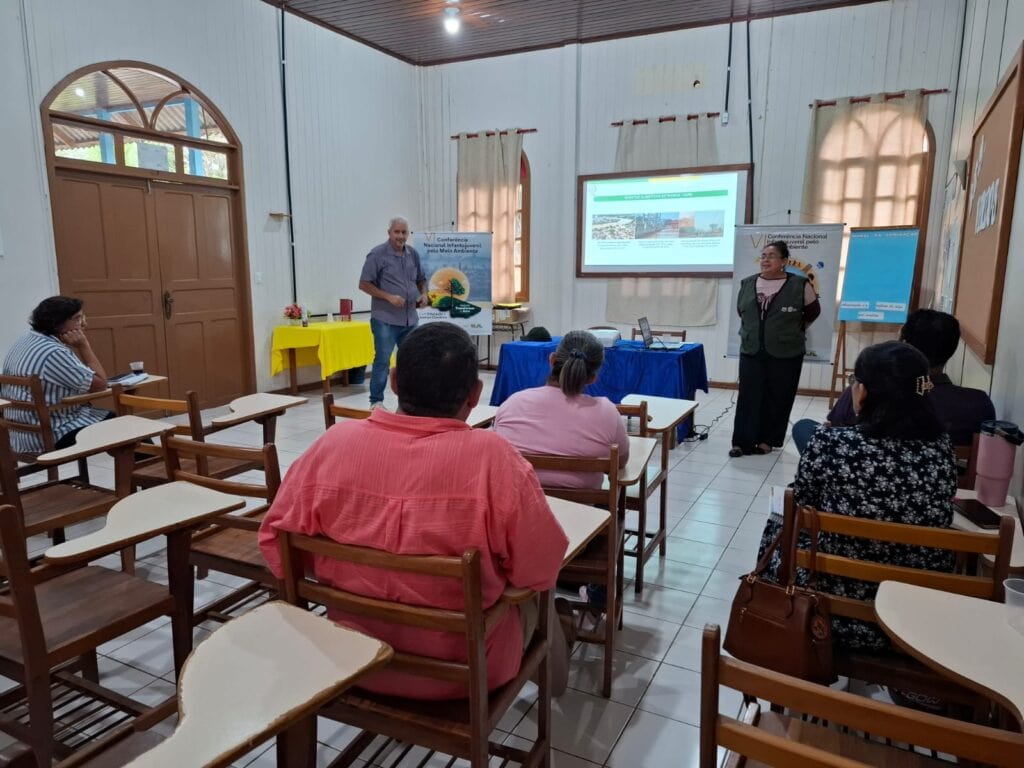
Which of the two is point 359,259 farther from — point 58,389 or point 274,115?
point 58,389

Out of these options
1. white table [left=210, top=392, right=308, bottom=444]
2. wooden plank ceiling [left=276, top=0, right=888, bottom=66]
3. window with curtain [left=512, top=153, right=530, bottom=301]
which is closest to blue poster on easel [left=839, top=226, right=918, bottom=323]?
wooden plank ceiling [left=276, top=0, right=888, bottom=66]

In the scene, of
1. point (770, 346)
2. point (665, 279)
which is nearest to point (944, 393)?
point (770, 346)

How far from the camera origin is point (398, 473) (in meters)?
1.19

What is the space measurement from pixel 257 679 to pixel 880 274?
5.76 meters

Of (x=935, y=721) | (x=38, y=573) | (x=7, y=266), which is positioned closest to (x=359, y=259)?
(x=7, y=266)

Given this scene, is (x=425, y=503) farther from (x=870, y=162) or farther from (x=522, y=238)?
(x=522, y=238)

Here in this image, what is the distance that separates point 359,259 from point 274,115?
5.63 ft

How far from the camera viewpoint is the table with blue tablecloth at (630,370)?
4590 mm

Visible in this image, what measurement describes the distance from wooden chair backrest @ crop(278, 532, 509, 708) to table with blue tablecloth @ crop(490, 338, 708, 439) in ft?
10.9

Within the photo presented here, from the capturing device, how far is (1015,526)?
1321 millimetres

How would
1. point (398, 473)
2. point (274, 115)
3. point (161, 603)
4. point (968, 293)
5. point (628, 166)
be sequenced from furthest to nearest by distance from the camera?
point (628, 166) → point (274, 115) → point (968, 293) → point (161, 603) → point (398, 473)

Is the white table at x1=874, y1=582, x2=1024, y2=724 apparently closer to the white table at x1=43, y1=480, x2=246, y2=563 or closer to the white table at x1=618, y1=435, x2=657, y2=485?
the white table at x1=618, y1=435, x2=657, y2=485

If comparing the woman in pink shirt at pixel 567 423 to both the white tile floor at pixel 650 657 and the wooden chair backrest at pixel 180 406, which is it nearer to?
the white tile floor at pixel 650 657

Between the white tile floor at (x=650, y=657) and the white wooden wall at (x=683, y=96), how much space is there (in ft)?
12.7
